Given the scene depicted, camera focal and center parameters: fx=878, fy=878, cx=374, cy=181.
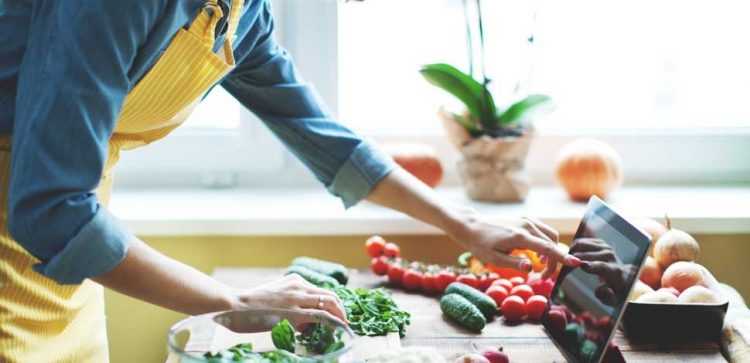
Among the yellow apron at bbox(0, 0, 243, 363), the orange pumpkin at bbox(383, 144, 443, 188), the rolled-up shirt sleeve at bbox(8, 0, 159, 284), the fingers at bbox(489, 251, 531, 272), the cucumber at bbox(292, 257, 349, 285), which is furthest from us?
the orange pumpkin at bbox(383, 144, 443, 188)

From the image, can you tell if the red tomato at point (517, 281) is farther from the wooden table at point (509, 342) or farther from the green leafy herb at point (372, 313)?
the green leafy herb at point (372, 313)

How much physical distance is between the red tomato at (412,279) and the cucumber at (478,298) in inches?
3.9

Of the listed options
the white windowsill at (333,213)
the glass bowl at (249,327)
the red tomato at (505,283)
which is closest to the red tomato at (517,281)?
the red tomato at (505,283)

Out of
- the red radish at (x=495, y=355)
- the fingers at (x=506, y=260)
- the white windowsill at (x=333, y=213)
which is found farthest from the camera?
the white windowsill at (x=333, y=213)

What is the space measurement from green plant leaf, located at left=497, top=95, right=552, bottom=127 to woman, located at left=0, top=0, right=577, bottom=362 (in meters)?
0.45

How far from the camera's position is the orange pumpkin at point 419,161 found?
69.6 inches

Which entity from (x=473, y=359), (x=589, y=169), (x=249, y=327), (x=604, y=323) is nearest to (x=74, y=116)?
(x=249, y=327)

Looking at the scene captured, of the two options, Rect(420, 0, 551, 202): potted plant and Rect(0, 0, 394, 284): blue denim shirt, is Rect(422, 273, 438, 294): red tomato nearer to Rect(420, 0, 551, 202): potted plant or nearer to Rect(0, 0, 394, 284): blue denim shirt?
Rect(420, 0, 551, 202): potted plant

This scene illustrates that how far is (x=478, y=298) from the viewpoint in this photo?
1.30 meters

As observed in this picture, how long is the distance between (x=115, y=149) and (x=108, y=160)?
0.06 feet

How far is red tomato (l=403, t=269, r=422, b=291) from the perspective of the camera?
4.70 feet

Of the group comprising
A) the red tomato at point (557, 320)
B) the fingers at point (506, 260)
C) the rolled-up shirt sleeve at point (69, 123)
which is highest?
the rolled-up shirt sleeve at point (69, 123)

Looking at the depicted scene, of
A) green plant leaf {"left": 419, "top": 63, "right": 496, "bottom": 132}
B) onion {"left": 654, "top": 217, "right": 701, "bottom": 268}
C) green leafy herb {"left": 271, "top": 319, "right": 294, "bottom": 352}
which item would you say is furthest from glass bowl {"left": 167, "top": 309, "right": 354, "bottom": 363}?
Answer: green plant leaf {"left": 419, "top": 63, "right": 496, "bottom": 132}

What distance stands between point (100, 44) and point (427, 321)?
672mm
